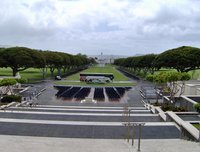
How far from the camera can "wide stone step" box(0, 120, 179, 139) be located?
16.2 m

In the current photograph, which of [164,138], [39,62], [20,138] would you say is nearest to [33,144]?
[20,138]

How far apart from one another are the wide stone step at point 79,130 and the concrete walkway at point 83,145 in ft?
3.40

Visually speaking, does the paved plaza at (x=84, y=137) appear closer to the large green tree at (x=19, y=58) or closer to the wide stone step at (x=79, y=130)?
the wide stone step at (x=79, y=130)

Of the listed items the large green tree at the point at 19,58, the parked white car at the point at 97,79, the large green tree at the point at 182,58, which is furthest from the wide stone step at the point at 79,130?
the parked white car at the point at 97,79

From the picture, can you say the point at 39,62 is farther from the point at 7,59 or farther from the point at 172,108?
the point at 172,108

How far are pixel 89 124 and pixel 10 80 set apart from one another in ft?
55.0

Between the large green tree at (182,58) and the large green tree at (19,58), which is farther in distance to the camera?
the large green tree at (19,58)

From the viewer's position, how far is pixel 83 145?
1366 centimetres

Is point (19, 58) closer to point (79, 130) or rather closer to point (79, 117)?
point (79, 117)

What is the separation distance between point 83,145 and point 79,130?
347 cm

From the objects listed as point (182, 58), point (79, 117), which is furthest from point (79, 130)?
point (182, 58)

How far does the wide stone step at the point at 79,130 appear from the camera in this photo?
53.2 ft

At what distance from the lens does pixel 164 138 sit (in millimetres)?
15648

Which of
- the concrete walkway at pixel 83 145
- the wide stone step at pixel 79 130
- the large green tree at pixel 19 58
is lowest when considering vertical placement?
the wide stone step at pixel 79 130
